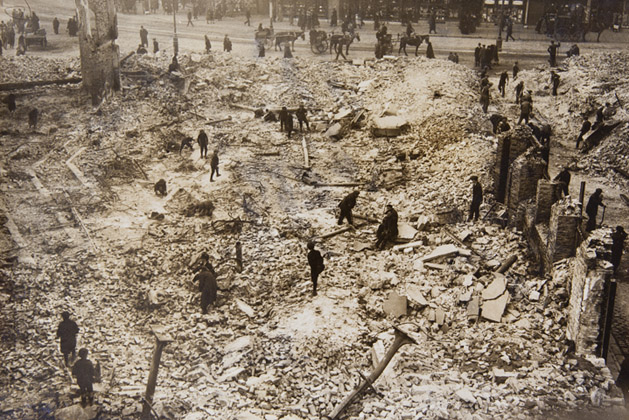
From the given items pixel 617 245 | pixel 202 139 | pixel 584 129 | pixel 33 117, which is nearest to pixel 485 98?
pixel 584 129

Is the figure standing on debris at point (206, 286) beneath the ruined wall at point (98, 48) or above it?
beneath

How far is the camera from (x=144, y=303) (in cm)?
1300

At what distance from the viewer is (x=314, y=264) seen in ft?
41.9

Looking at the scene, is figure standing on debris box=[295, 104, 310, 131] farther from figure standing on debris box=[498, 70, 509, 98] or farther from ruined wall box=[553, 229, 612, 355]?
ruined wall box=[553, 229, 612, 355]

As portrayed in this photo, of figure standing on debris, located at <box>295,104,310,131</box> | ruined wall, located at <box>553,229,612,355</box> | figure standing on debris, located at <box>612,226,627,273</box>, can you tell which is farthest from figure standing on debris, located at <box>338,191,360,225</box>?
figure standing on debris, located at <box>295,104,310,131</box>

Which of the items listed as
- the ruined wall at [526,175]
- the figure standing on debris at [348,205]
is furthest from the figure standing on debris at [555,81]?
the figure standing on debris at [348,205]

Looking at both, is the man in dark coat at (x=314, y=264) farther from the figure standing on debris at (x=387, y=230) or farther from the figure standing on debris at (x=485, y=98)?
the figure standing on debris at (x=485, y=98)

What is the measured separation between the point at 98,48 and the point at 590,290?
21174mm

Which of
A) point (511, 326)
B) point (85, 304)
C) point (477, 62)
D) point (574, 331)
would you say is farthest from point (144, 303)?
point (477, 62)

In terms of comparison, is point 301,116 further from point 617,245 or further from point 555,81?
point 617,245

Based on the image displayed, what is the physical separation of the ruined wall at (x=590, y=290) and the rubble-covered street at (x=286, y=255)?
345 mm

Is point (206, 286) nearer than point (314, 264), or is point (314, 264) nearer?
point (206, 286)

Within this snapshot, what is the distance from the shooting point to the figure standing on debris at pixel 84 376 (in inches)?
397

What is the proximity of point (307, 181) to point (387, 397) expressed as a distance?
32.0ft
